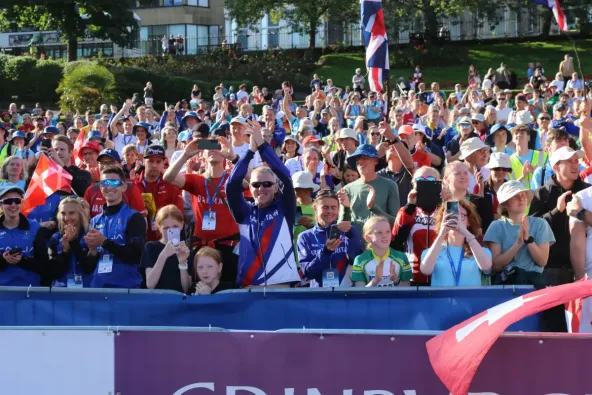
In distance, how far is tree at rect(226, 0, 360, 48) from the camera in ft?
173

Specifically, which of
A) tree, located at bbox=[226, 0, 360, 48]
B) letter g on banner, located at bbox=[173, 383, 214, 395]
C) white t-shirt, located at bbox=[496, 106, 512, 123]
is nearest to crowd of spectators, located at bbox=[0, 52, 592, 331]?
letter g on banner, located at bbox=[173, 383, 214, 395]

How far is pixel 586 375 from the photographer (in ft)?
16.0

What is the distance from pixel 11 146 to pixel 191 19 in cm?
5190

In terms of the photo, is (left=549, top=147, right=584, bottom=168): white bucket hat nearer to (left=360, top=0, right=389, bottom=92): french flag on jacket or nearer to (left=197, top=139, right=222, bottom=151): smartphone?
(left=197, top=139, right=222, bottom=151): smartphone

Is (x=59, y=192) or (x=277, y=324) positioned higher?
(x=59, y=192)

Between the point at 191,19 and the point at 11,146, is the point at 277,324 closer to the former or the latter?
the point at 11,146

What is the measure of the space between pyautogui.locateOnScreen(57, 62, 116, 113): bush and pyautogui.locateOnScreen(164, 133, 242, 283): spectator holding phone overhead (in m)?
25.5

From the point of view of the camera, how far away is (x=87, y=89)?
1300 inches

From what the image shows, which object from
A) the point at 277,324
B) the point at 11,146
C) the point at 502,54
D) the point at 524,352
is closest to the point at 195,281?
the point at 277,324

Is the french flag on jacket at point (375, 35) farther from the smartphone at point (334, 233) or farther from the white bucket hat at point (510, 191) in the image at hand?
the smartphone at point (334, 233)

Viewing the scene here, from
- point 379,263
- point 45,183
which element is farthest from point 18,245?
point 379,263

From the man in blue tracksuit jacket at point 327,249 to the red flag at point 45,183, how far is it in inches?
117

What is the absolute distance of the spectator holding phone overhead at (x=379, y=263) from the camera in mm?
6500

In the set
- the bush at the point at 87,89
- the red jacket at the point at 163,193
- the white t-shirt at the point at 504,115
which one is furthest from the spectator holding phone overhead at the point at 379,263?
the bush at the point at 87,89
